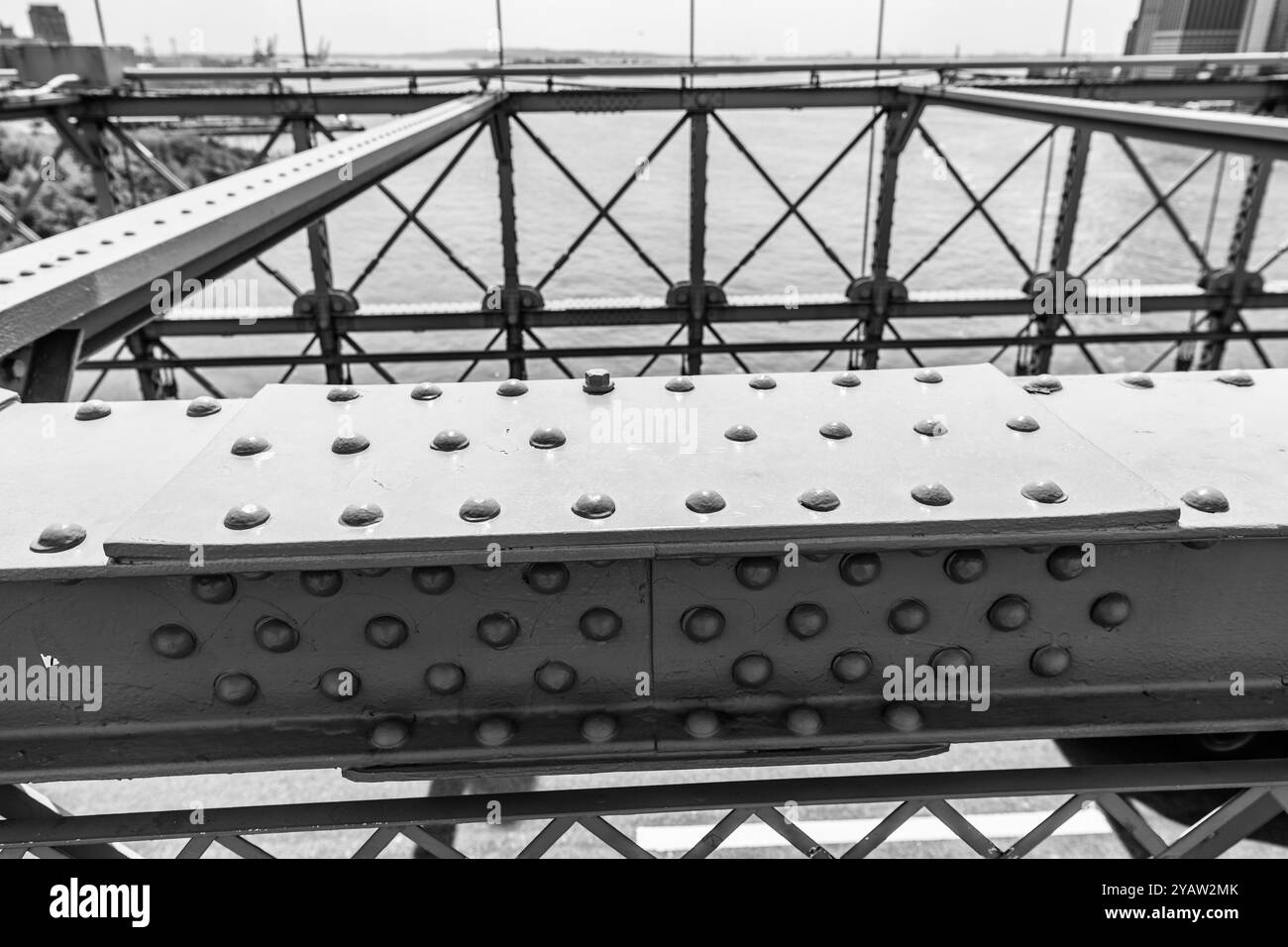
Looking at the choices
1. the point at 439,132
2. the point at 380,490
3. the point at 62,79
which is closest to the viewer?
the point at 380,490

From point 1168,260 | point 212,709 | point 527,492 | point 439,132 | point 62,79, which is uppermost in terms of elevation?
point 62,79

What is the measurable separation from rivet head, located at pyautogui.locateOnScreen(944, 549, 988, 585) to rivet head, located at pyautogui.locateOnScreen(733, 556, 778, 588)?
329mm

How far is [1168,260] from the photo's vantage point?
33.3m

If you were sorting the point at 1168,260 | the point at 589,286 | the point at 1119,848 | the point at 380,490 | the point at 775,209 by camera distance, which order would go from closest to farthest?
the point at 380,490 < the point at 1119,848 < the point at 589,286 < the point at 775,209 < the point at 1168,260

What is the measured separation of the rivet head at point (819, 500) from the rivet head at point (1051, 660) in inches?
25.1

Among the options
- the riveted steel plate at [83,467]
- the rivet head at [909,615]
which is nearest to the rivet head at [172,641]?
the riveted steel plate at [83,467]

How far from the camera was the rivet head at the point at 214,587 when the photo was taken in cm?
159

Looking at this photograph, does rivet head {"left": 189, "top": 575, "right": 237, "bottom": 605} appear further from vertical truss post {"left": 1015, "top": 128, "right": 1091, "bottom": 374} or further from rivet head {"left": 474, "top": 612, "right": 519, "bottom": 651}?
vertical truss post {"left": 1015, "top": 128, "right": 1091, "bottom": 374}

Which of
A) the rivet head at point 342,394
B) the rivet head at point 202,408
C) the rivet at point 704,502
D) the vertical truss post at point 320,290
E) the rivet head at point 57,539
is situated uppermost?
the rivet head at point 342,394

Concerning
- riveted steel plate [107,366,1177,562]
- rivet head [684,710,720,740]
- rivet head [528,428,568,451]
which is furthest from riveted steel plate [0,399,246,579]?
rivet head [684,710,720,740]

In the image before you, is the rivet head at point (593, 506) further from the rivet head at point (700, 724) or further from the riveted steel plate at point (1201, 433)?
the riveted steel plate at point (1201, 433)
